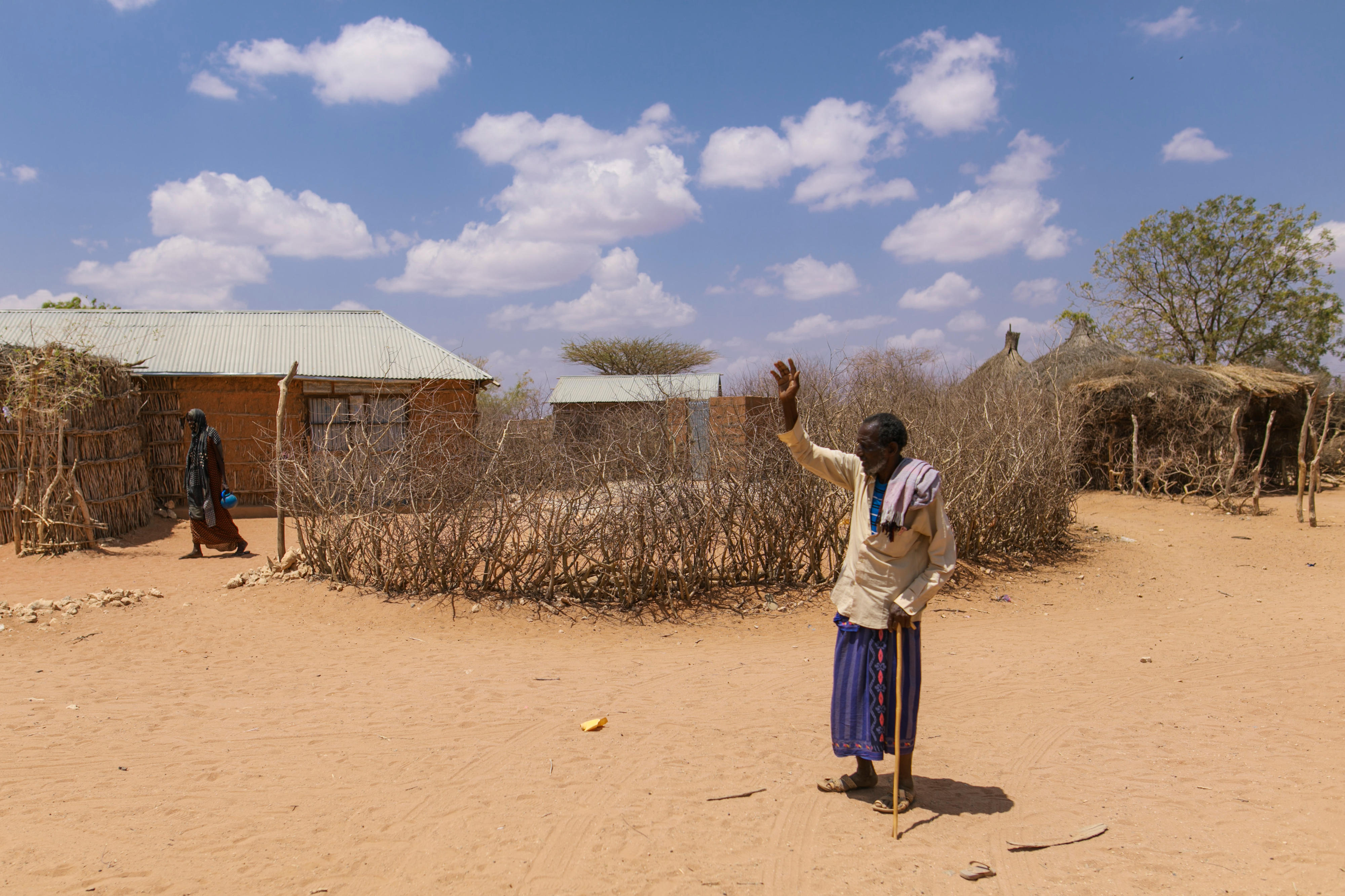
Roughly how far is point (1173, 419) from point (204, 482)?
16.3 metres

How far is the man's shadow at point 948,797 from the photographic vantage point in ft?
10.4

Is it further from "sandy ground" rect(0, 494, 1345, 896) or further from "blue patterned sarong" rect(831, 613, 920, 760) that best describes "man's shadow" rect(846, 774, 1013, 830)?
"blue patterned sarong" rect(831, 613, 920, 760)

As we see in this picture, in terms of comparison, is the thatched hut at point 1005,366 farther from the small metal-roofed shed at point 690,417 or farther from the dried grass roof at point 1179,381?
the small metal-roofed shed at point 690,417

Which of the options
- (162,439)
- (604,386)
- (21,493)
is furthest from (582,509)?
(604,386)

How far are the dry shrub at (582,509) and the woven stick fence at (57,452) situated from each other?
11.5 feet

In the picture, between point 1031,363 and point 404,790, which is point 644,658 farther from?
point 1031,363

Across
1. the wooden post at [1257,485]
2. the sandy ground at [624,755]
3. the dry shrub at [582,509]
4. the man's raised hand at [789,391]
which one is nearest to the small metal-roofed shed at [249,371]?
the dry shrub at [582,509]

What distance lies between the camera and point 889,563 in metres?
3.02

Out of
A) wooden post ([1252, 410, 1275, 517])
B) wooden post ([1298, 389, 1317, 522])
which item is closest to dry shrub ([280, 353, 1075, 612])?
wooden post ([1298, 389, 1317, 522])

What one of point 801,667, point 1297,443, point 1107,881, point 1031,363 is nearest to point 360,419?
point 801,667

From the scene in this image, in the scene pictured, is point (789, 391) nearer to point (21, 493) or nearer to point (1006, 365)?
point (21, 493)

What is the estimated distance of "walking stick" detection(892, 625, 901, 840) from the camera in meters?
2.93

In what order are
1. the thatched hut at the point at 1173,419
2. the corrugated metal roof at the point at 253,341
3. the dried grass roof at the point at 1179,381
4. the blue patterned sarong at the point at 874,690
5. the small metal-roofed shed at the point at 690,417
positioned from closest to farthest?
the blue patterned sarong at the point at 874,690 → the small metal-roofed shed at the point at 690,417 → the corrugated metal roof at the point at 253,341 → the thatched hut at the point at 1173,419 → the dried grass roof at the point at 1179,381

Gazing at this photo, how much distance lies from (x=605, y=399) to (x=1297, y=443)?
16.5 meters
